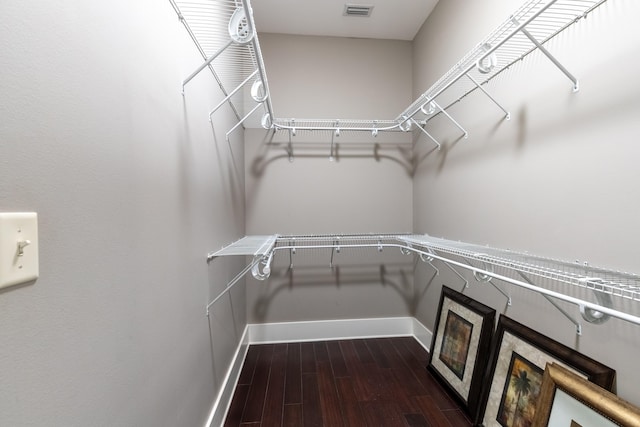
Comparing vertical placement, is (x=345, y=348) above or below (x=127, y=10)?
below

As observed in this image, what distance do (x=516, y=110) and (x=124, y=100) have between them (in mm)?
1624

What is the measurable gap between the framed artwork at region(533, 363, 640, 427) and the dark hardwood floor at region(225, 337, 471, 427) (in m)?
0.62

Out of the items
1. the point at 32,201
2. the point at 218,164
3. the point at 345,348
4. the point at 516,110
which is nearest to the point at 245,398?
the point at 345,348

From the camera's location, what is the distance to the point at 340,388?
72.4 inches

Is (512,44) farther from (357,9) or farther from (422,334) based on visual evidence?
(422,334)

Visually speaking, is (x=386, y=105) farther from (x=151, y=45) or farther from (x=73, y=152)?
(x=73, y=152)

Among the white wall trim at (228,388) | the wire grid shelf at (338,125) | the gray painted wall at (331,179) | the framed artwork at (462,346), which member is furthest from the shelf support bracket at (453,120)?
the white wall trim at (228,388)

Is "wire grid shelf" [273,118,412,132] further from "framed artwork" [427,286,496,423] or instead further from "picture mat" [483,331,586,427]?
"picture mat" [483,331,586,427]

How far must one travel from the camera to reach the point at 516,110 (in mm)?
1377

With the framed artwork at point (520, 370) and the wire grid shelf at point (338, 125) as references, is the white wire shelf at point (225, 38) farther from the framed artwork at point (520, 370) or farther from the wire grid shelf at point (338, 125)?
the framed artwork at point (520, 370)

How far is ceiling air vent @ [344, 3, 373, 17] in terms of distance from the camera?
83.0 inches

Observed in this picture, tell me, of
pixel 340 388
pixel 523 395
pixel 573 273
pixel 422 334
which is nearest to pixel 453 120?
pixel 573 273

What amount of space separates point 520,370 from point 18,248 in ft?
5.85

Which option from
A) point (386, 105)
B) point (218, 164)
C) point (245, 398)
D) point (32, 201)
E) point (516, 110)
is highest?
point (386, 105)
